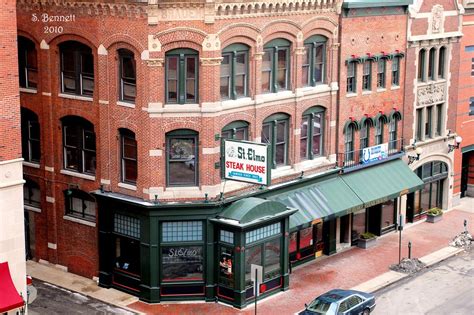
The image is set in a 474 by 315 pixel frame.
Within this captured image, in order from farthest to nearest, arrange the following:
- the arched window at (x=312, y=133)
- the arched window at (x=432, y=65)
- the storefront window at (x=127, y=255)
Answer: the arched window at (x=432, y=65) < the arched window at (x=312, y=133) < the storefront window at (x=127, y=255)

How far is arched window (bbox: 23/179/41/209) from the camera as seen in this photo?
40125 millimetres

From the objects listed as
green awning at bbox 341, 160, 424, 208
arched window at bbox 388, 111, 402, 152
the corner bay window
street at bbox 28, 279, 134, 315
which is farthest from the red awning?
arched window at bbox 388, 111, 402, 152

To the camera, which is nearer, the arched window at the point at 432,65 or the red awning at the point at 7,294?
the red awning at the point at 7,294

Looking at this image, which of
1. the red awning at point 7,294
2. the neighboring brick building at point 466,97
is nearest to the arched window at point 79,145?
the red awning at point 7,294

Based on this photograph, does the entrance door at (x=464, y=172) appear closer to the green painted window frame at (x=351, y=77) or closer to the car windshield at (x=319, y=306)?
the green painted window frame at (x=351, y=77)

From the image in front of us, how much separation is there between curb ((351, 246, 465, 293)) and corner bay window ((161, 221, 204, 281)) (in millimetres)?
7380

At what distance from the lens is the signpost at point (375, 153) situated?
4384 centimetres

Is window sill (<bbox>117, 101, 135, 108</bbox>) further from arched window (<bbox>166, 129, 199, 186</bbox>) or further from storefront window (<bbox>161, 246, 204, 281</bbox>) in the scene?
storefront window (<bbox>161, 246, 204, 281</bbox>)

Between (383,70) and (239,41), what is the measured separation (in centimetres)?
1195

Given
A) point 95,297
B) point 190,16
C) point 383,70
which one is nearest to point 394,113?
point 383,70

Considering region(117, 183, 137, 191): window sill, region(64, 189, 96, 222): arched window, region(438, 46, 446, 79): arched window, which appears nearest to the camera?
region(117, 183, 137, 191): window sill

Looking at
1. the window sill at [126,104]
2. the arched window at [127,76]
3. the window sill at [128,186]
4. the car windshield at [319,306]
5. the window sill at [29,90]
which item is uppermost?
the arched window at [127,76]

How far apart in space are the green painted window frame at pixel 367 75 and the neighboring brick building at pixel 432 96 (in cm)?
356

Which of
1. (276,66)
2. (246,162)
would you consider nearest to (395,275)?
(246,162)
